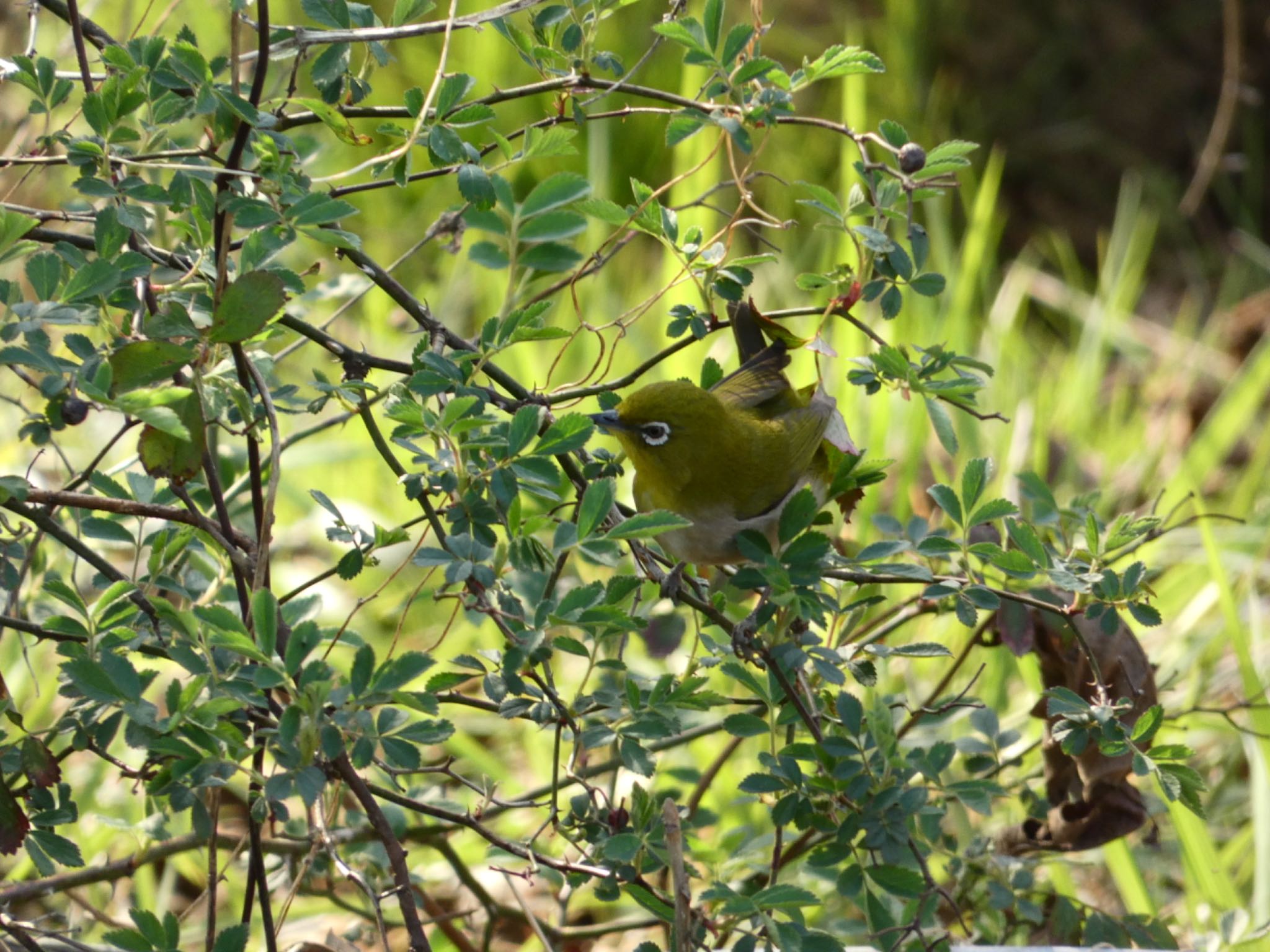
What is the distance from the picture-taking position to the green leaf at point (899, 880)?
1363mm

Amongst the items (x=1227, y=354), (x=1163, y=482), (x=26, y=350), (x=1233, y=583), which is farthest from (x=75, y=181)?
(x=1227, y=354)

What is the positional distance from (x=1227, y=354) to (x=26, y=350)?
4614 mm

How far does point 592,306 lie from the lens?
417cm

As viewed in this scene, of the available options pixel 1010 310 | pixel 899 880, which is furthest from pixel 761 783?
pixel 1010 310

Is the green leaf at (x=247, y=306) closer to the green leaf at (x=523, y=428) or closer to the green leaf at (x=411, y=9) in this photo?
the green leaf at (x=523, y=428)

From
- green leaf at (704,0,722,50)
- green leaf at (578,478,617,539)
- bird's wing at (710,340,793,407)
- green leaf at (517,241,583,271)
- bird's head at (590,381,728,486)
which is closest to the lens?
green leaf at (578,478,617,539)

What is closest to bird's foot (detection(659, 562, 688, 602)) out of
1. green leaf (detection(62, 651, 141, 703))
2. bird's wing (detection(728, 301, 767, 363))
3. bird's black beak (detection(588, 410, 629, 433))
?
bird's black beak (detection(588, 410, 629, 433))

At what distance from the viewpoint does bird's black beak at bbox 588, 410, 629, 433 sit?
5.43ft

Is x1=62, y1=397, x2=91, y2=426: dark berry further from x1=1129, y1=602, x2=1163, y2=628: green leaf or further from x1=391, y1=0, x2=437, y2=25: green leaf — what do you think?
x1=1129, y1=602, x2=1163, y2=628: green leaf

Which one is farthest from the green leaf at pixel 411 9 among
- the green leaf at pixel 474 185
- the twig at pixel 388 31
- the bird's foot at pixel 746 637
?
the bird's foot at pixel 746 637

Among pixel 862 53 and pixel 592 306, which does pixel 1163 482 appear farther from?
pixel 862 53

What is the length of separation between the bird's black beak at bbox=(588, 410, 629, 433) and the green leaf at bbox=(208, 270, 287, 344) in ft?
1.92

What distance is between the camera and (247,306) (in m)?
1.09

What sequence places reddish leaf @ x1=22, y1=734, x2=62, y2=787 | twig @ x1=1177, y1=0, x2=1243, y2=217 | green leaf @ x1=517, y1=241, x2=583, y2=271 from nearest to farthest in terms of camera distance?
reddish leaf @ x1=22, y1=734, x2=62, y2=787 < green leaf @ x1=517, y1=241, x2=583, y2=271 < twig @ x1=1177, y1=0, x2=1243, y2=217
